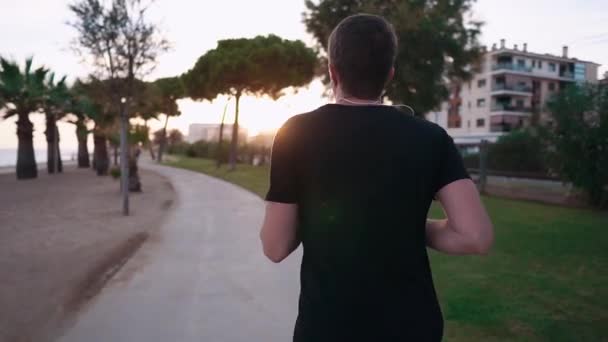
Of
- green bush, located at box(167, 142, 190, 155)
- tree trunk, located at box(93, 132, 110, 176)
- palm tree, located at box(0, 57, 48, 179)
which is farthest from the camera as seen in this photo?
green bush, located at box(167, 142, 190, 155)

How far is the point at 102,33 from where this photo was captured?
11.4m

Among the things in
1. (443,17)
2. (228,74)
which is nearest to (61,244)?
(443,17)

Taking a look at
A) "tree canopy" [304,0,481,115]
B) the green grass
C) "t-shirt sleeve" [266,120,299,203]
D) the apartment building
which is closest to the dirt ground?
"t-shirt sleeve" [266,120,299,203]

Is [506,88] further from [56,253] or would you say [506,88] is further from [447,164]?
[447,164]

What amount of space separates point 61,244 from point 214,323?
464 centimetres

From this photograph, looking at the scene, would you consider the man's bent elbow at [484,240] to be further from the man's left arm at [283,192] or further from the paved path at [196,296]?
the paved path at [196,296]

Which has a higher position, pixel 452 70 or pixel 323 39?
pixel 323 39

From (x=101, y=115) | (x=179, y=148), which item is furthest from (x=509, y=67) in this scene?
(x=101, y=115)

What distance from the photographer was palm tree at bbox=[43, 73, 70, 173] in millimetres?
28000

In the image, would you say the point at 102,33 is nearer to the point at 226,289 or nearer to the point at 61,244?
the point at 61,244

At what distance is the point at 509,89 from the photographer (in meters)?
55.0

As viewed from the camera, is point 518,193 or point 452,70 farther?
point 452,70

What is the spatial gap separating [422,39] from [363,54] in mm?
17707

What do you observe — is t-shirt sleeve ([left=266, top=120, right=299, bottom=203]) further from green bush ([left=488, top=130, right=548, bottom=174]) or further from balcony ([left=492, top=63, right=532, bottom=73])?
balcony ([left=492, top=63, right=532, bottom=73])
